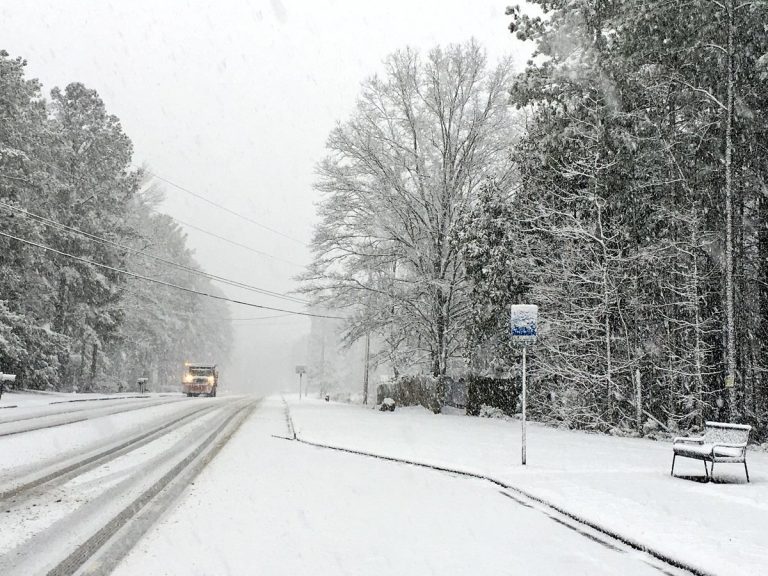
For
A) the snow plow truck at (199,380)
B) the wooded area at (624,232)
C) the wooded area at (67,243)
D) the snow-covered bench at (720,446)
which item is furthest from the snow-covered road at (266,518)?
the snow plow truck at (199,380)

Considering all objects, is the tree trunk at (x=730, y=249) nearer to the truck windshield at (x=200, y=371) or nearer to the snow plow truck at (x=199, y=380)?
the snow plow truck at (x=199, y=380)

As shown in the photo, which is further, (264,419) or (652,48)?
(264,419)

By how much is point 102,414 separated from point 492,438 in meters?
12.0

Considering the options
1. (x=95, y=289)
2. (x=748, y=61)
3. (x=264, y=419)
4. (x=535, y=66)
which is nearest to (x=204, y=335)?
(x=95, y=289)

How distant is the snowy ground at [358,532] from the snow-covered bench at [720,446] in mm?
3605

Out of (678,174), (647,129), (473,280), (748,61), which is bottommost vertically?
(473,280)

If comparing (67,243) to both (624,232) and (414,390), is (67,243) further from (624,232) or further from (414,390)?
(624,232)

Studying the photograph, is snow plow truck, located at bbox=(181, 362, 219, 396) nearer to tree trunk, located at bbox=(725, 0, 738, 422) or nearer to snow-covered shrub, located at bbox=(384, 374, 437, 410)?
snow-covered shrub, located at bbox=(384, 374, 437, 410)

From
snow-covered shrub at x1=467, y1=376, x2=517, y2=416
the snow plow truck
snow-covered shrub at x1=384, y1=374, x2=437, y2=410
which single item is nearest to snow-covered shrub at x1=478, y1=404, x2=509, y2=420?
snow-covered shrub at x1=467, y1=376, x2=517, y2=416

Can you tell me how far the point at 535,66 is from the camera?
19.2 meters

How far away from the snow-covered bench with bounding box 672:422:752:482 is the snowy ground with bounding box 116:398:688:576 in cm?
360

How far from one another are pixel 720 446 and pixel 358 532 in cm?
666

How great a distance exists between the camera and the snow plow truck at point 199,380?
43.7 metres

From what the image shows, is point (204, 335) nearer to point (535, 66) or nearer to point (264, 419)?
point (264, 419)
